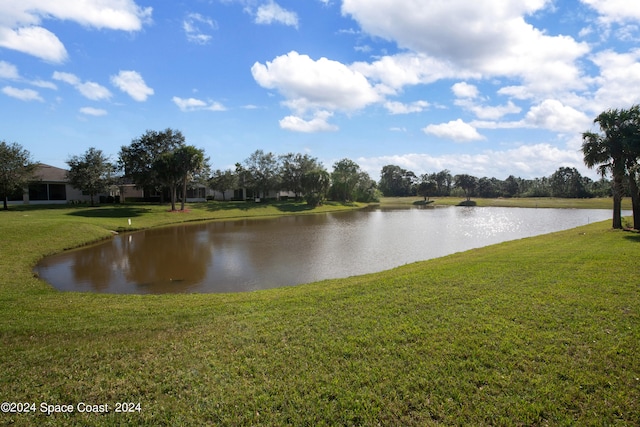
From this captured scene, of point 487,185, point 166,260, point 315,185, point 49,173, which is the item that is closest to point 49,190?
point 49,173

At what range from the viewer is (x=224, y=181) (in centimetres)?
6469

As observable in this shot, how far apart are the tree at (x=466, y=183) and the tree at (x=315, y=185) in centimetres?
6954

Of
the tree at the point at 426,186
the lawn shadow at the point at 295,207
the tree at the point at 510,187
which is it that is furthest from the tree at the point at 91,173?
the tree at the point at 510,187

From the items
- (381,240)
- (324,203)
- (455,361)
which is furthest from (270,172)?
(455,361)

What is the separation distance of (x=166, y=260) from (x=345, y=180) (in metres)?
67.6

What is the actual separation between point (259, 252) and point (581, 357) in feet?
58.7

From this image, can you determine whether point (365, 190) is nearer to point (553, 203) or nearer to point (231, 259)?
point (553, 203)

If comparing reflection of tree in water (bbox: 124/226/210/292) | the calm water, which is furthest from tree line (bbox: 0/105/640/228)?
reflection of tree in water (bbox: 124/226/210/292)

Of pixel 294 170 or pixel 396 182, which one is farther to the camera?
pixel 396 182

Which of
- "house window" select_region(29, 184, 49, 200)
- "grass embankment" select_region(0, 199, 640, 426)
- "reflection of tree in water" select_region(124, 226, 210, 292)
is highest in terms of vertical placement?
"house window" select_region(29, 184, 49, 200)

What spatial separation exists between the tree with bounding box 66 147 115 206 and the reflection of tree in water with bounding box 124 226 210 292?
18.2 meters

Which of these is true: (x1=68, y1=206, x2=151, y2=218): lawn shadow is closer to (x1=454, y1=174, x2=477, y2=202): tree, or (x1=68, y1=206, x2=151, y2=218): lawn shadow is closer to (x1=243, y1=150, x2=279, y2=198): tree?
(x1=243, y1=150, x2=279, y2=198): tree

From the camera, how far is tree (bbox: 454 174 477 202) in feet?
384

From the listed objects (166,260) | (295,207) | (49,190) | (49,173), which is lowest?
(166,260)
